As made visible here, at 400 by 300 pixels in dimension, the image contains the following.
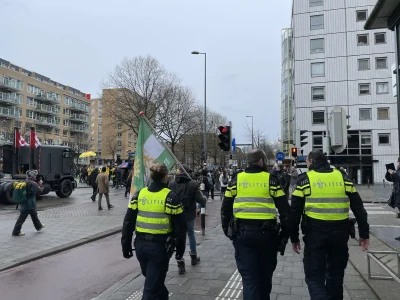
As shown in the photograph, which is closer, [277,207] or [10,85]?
[277,207]

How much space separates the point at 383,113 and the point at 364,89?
3.09 meters

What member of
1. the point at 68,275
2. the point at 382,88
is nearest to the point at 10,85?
the point at 382,88

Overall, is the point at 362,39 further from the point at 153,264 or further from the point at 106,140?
the point at 106,140

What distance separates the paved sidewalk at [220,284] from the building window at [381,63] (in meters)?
35.6

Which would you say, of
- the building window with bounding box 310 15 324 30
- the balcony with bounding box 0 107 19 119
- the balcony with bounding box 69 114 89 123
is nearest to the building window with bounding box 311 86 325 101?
the building window with bounding box 310 15 324 30

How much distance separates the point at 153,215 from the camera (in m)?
3.73

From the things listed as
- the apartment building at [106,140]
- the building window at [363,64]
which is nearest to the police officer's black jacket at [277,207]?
the building window at [363,64]

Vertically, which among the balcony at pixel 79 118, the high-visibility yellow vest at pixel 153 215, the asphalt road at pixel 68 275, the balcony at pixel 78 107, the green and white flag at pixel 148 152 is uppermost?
the balcony at pixel 78 107

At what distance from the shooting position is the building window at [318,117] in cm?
3747

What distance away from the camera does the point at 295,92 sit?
38625mm

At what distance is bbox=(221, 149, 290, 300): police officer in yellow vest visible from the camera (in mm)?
3660

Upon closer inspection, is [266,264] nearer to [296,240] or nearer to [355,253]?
[296,240]

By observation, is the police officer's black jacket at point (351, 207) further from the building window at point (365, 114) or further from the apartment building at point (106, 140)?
the apartment building at point (106, 140)

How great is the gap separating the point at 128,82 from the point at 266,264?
34.1m
